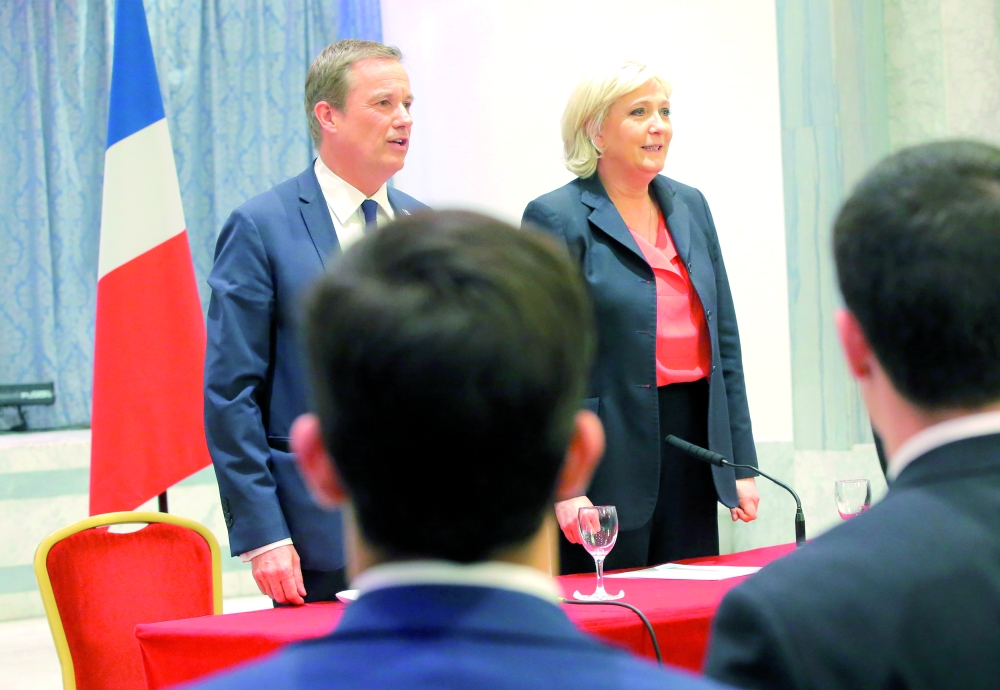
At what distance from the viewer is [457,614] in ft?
1.86

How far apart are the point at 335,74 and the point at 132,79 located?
1.35 meters

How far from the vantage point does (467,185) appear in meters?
6.24

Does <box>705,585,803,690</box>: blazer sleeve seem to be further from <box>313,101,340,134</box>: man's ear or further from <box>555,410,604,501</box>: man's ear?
<box>313,101,340,134</box>: man's ear

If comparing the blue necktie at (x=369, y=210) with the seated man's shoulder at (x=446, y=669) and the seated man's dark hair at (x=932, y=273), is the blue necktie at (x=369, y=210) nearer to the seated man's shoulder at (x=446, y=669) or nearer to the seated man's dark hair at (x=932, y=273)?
the seated man's dark hair at (x=932, y=273)

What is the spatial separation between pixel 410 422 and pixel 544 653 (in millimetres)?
132

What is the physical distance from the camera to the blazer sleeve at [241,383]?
2221mm

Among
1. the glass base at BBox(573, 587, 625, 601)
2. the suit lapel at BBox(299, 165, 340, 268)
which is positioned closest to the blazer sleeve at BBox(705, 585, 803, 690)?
the glass base at BBox(573, 587, 625, 601)

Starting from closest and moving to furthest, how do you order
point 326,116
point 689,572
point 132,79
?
point 689,572, point 326,116, point 132,79

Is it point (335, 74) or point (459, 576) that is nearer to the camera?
point (459, 576)

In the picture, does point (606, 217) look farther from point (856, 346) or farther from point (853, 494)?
point (856, 346)

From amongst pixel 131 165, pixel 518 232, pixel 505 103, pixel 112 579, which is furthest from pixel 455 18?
pixel 518 232

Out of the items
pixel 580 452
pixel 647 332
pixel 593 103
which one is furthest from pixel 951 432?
pixel 593 103

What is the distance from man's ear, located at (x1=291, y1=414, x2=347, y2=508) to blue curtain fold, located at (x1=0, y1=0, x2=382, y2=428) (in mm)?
5707

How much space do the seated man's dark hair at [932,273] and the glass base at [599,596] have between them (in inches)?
43.1
